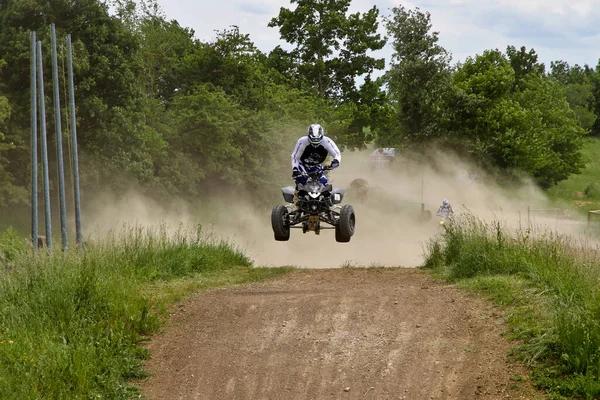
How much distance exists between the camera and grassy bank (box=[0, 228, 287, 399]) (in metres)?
12.0

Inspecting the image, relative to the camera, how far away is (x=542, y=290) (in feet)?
49.4

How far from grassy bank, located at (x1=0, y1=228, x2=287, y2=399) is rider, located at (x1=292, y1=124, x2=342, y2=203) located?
346cm

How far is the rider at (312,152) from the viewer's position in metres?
16.5

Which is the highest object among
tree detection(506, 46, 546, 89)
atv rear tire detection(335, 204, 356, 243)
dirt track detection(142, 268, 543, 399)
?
tree detection(506, 46, 546, 89)

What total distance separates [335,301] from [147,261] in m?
5.34

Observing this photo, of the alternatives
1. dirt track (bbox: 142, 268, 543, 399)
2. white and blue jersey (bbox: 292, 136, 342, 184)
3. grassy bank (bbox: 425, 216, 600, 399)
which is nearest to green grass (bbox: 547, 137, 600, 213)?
grassy bank (bbox: 425, 216, 600, 399)

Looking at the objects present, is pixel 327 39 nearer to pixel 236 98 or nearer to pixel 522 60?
pixel 236 98

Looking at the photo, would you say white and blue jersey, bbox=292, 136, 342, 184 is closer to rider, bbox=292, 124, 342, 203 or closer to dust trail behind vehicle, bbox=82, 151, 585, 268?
rider, bbox=292, 124, 342, 203

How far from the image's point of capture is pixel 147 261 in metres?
19.2

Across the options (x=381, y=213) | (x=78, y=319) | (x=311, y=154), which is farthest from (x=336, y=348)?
(x=381, y=213)

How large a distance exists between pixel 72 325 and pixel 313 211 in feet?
18.9

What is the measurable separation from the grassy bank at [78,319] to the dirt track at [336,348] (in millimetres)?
497

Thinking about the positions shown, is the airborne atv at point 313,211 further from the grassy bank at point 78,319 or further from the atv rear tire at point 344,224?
the grassy bank at point 78,319

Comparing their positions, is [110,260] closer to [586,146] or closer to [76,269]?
[76,269]
